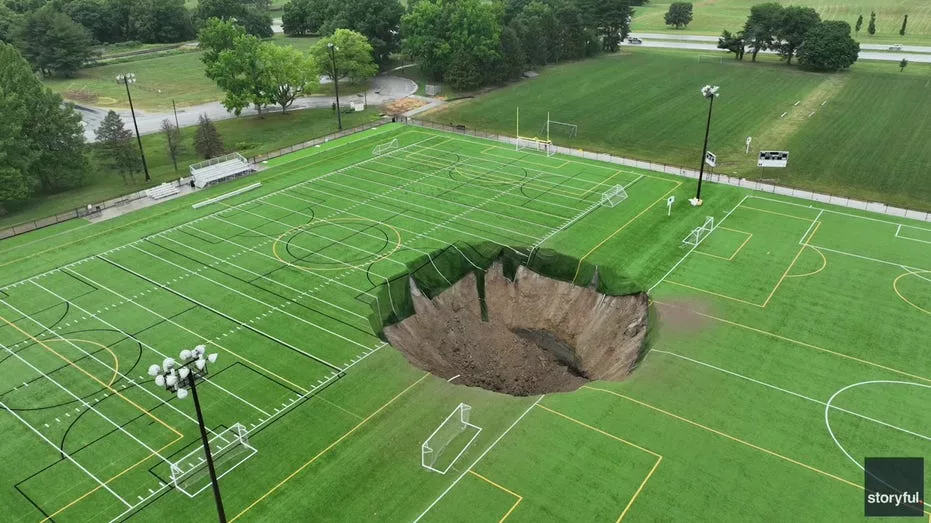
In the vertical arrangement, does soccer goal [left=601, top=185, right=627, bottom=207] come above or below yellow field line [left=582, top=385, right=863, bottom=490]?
above

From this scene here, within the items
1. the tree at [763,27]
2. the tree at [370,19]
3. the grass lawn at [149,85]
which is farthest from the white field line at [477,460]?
the tree at [763,27]

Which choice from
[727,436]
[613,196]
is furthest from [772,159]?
[727,436]

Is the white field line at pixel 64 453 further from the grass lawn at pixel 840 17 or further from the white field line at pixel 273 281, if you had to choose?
the grass lawn at pixel 840 17

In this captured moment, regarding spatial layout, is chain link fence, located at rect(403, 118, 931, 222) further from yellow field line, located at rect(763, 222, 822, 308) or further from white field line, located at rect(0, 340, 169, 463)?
white field line, located at rect(0, 340, 169, 463)

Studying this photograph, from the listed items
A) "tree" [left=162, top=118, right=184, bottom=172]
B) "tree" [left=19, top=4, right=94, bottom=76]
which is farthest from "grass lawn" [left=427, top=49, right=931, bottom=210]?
"tree" [left=19, top=4, right=94, bottom=76]

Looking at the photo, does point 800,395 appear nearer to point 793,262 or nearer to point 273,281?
point 793,262

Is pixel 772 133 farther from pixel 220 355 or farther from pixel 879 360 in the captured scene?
pixel 220 355
